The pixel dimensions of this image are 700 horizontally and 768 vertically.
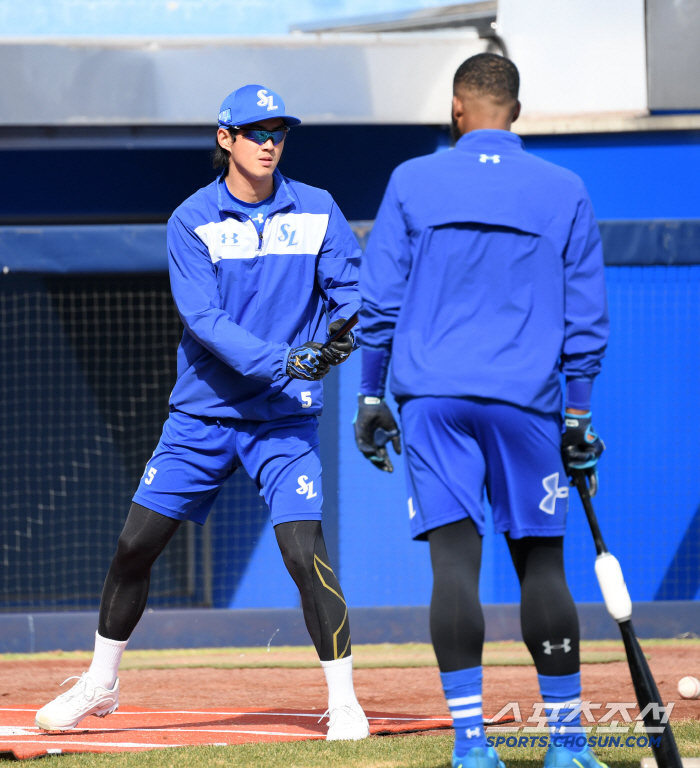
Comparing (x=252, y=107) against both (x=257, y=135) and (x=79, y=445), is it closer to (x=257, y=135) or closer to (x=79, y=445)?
(x=257, y=135)

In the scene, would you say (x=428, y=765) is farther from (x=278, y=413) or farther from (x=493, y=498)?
(x=278, y=413)

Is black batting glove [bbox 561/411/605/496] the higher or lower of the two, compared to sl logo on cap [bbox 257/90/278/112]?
lower

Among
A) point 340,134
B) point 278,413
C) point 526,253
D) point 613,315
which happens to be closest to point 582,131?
point 613,315

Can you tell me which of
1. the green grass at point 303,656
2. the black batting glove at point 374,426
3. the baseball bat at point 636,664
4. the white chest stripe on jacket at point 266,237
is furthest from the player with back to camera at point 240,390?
the green grass at point 303,656

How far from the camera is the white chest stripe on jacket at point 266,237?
4.04 metres

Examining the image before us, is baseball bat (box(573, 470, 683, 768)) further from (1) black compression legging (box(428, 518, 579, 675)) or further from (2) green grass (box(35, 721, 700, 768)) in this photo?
(2) green grass (box(35, 721, 700, 768))

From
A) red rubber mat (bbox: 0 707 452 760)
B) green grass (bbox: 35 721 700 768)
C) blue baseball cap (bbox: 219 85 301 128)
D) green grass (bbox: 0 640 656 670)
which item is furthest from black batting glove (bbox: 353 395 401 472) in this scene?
green grass (bbox: 0 640 656 670)

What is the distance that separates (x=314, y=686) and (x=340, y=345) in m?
2.54

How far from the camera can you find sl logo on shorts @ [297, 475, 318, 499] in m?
3.93

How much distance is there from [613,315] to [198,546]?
154 inches

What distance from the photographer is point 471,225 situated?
9.70ft

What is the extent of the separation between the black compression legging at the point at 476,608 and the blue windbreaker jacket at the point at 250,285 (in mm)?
1222

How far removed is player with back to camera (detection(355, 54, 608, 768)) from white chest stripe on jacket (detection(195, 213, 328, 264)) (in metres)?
1.05

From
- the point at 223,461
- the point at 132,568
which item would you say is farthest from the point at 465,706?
the point at 132,568
